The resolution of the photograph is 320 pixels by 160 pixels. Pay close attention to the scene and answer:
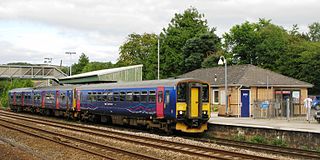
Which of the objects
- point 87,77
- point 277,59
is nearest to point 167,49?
point 277,59

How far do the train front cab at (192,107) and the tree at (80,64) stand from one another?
99.0 m

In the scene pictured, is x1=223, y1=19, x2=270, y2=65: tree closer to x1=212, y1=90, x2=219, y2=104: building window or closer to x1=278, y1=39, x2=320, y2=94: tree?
x1=278, y1=39, x2=320, y2=94: tree

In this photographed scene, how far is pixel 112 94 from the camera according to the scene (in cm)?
2642

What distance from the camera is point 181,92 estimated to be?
21.1 m

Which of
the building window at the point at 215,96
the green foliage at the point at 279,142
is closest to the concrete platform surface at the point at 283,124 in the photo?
the green foliage at the point at 279,142

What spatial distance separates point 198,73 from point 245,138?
68.3 ft

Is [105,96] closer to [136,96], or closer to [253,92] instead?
[136,96]

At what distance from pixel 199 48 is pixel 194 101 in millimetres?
37753

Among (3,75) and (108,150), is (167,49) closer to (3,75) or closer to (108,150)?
(3,75)

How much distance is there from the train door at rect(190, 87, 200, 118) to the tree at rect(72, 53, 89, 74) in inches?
3899

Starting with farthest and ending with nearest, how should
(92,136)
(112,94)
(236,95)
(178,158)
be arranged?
1. (236,95)
2. (112,94)
3. (92,136)
4. (178,158)

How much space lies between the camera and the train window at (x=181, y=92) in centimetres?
2094

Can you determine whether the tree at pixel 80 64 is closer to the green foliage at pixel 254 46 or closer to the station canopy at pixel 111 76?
the green foliage at pixel 254 46

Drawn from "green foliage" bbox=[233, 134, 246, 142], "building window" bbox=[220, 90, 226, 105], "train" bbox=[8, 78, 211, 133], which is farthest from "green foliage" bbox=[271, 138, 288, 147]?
"building window" bbox=[220, 90, 226, 105]
